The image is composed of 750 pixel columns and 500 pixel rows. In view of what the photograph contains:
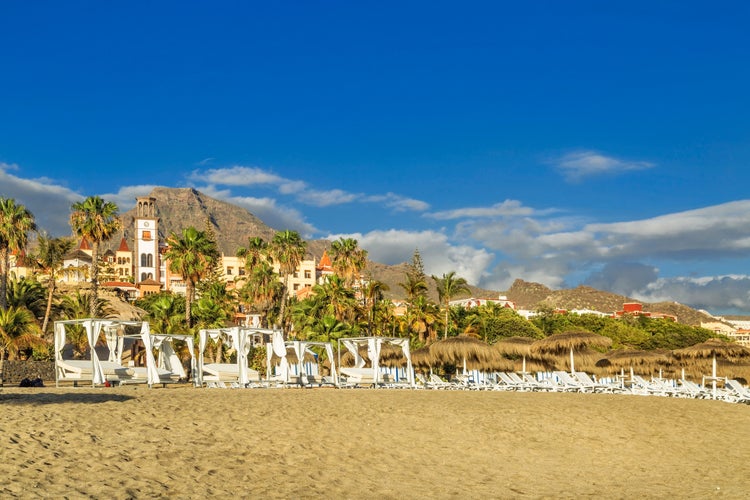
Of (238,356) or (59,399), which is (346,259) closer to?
(238,356)

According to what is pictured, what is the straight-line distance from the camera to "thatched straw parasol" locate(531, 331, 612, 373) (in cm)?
3247

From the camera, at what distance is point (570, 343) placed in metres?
33.3

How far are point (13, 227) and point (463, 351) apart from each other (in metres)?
25.0

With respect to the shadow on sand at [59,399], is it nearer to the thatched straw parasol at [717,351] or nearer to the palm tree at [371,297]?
the thatched straw parasol at [717,351]

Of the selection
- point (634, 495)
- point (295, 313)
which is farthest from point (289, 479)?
point (295, 313)

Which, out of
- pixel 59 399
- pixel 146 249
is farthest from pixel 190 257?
pixel 146 249

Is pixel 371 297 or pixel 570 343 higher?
pixel 371 297

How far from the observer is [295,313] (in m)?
48.6

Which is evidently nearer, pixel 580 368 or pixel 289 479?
pixel 289 479

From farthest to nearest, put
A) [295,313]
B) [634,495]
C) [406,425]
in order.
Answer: [295,313] < [406,425] < [634,495]

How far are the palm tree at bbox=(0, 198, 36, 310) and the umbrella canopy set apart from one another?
2292 centimetres

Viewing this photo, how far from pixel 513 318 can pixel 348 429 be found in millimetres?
54463

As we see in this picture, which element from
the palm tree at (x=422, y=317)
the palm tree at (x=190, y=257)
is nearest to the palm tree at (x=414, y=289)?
the palm tree at (x=422, y=317)

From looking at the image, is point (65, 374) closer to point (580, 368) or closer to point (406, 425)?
point (406, 425)
